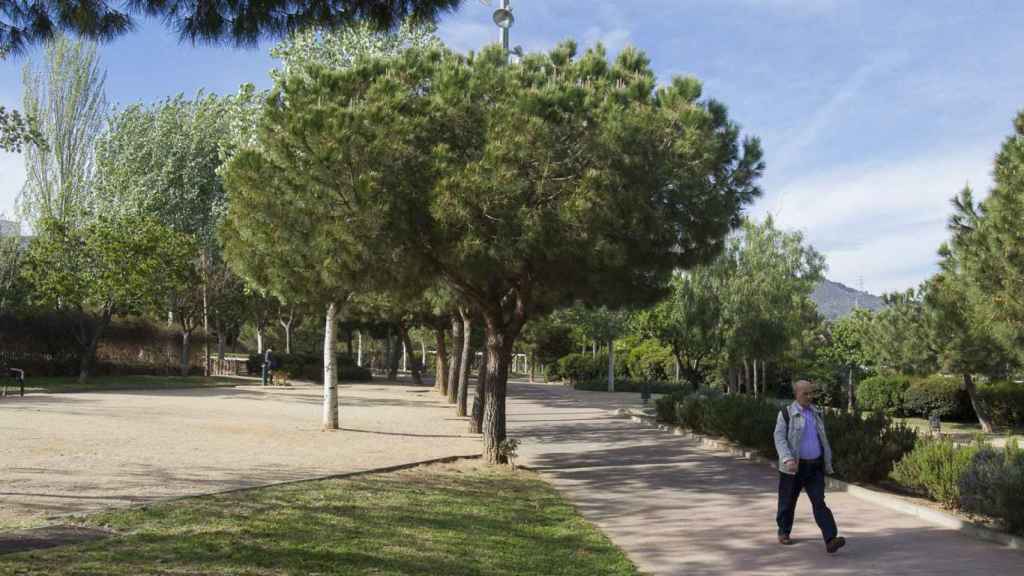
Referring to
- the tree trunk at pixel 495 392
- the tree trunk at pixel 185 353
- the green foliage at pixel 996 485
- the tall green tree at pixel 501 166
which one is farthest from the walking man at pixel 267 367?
the green foliage at pixel 996 485

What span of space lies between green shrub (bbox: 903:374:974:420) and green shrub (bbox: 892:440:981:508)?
17.7m

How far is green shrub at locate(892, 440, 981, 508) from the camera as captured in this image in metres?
9.45

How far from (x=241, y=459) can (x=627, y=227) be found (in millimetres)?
6263

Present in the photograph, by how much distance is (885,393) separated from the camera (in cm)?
2830

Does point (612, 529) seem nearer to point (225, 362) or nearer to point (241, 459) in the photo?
point (241, 459)

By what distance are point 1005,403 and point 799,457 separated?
2013cm

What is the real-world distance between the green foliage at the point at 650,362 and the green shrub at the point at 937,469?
116 ft

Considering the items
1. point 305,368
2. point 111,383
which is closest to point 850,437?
point 111,383

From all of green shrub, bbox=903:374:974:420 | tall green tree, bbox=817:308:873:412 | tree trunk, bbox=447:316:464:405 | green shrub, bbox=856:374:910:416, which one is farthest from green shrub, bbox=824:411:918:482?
tall green tree, bbox=817:308:873:412

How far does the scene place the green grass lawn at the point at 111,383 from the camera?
27.3 m

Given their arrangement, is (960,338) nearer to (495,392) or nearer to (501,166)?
(495,392)

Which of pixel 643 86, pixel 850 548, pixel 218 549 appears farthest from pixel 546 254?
pixel 218 549

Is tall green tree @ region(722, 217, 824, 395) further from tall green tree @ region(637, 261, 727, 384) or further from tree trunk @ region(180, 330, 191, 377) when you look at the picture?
tree trunk @ region(180, 330, 191, 377)

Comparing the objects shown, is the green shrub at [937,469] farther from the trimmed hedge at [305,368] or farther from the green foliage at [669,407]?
the trimmed hedge at [305,368]
